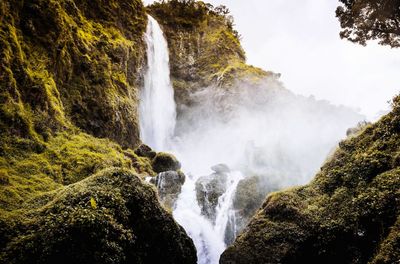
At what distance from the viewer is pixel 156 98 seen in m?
41.7

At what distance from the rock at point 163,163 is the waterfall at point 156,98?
7092 mm

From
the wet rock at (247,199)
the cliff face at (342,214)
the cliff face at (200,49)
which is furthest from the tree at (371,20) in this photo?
the cliff face at (200,49)

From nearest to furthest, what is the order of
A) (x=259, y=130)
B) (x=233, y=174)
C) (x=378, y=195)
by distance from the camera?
(x=378, y=195)
(x=233, y=174)
(x=259, y=130)

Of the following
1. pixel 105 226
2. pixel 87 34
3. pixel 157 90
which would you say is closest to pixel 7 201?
pixel 105 226

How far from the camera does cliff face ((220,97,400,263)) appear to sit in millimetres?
11914

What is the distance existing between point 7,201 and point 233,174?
22296 millimetres

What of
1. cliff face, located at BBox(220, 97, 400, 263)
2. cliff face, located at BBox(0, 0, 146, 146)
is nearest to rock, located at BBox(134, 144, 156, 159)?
cliff face, located at BBox(0, 0, 146, 146)

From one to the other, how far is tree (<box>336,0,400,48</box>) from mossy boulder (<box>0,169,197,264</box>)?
14316 mm

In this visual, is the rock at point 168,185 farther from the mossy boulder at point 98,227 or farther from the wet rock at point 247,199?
the mossy boulder at point 98,227

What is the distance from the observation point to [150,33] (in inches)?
1735

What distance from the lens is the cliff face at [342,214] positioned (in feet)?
39.1

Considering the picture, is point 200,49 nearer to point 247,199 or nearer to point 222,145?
point 222,145

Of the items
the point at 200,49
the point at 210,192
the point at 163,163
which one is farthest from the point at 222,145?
the point at 210,192

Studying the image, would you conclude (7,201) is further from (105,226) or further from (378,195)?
(378,195)
